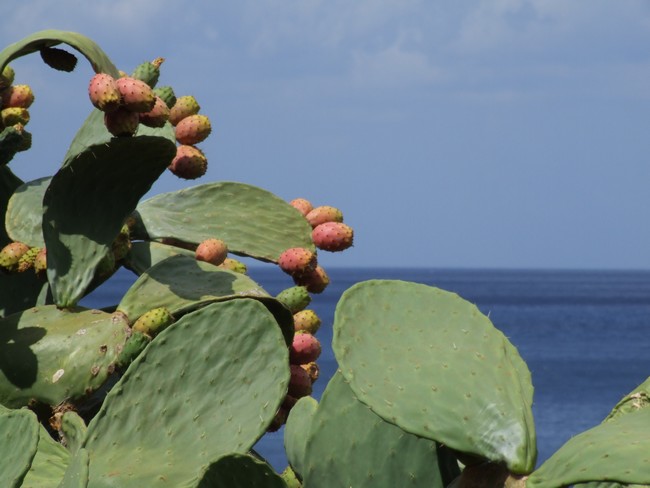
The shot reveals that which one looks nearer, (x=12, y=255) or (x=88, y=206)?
(x=88, y=206)

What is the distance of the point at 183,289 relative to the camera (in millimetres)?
2299

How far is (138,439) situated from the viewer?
1.98 m

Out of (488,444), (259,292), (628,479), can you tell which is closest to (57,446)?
(259,292)

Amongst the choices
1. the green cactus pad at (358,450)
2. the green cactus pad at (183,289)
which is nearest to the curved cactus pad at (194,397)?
the green cactus pad at (358,450)

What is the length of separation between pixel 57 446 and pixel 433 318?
622mm

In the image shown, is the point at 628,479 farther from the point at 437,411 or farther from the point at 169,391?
the point at 169,391

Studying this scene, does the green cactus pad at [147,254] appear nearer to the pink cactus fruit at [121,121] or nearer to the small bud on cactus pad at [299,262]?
the small bud on cactus pad at [299,262]

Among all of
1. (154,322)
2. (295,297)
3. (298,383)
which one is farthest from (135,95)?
(298,383)

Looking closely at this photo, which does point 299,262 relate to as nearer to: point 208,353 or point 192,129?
point 192,129

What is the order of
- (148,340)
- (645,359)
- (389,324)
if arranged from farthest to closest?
1. (645,359)
2. (148,340)
3. (389,324)

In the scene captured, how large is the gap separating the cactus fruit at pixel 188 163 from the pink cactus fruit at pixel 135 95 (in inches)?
14.6

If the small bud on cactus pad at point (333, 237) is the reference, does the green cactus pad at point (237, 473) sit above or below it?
below

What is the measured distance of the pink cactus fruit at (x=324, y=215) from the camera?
8.49 feet

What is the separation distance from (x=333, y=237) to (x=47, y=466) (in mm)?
748
